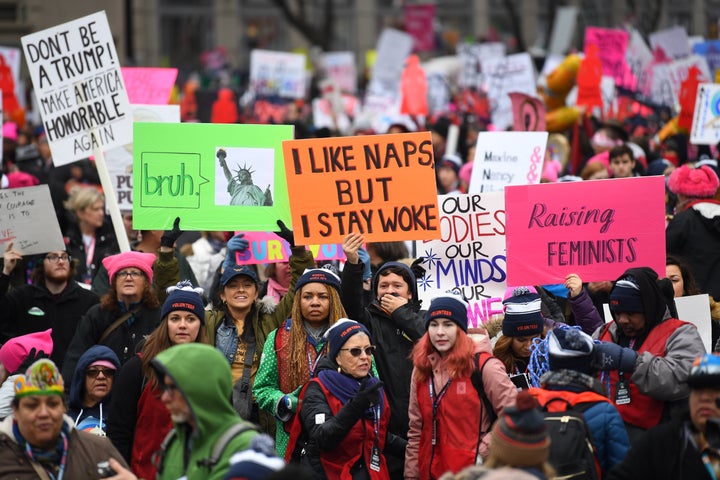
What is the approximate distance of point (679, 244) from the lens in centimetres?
870

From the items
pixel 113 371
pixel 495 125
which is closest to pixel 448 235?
pixel 113 371

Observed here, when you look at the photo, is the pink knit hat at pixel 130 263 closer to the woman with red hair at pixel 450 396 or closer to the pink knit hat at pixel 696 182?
the woman with red hair at pixel 450 396

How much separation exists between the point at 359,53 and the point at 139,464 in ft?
144

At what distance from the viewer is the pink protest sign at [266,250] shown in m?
8.38

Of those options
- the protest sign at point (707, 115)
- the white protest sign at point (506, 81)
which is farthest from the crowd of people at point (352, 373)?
the white protest sign at point (506, 81)

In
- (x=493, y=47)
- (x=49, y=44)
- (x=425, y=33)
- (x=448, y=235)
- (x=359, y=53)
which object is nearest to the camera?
(x=448, y=235)

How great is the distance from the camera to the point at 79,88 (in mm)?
9312

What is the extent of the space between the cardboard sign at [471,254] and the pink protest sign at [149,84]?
4411 mm

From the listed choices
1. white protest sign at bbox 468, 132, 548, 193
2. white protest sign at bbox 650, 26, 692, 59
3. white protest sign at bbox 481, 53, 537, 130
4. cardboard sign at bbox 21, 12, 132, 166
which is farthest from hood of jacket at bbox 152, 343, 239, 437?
white protest sign at bbox 650, 26, 692, 59

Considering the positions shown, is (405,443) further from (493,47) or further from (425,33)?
(425,33)

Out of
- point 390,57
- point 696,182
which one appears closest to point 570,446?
point 696,182

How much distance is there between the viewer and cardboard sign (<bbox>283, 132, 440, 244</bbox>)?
776 cm

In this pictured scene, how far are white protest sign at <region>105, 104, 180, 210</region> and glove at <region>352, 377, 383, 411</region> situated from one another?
4916 millimetres

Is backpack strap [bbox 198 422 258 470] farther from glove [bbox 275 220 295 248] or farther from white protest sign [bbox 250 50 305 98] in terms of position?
white protest sign [bbox 250 50 305 98]
